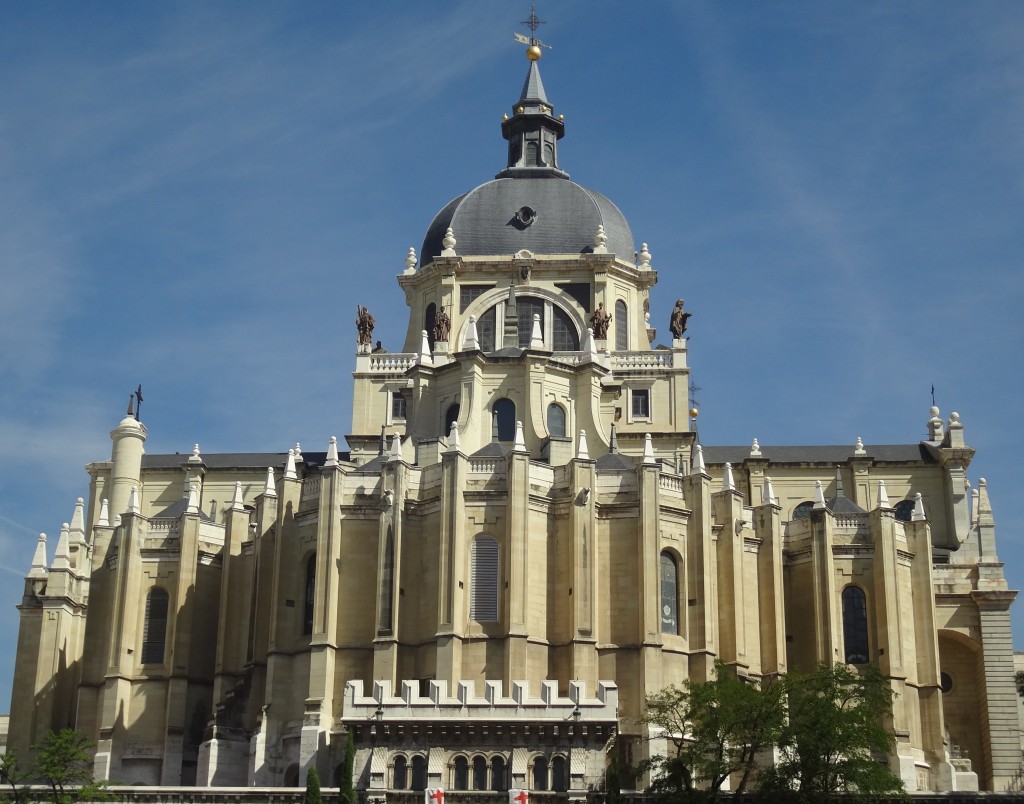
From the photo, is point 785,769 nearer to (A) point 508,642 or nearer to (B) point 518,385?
(A) point 508,642

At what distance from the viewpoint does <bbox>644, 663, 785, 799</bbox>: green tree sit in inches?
2766

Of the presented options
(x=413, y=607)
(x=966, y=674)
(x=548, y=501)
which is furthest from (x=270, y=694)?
(x=966, y=674)

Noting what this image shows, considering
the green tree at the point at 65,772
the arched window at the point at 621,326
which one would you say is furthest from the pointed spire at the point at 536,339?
the green tree at the point at 65,772

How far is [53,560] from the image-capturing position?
9838 centimetres

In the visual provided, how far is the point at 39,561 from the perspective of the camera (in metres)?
100

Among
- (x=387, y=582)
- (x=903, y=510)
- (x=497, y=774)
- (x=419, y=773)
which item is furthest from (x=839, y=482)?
(x=419, y=773)

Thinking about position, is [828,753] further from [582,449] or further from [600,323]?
[600,323]

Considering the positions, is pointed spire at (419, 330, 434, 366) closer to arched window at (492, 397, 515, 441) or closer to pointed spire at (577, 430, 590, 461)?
arched window at (492, 397, 515, 441)

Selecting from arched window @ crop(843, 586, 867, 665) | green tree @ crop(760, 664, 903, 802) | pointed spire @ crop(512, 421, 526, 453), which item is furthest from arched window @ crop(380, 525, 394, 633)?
arched window @ crop(843, 586, 867, 665)

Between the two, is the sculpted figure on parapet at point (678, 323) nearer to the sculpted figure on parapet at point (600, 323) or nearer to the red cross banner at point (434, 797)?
the sculpted figure on parapet at point (600, 323)

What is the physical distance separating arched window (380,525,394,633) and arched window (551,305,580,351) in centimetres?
2581

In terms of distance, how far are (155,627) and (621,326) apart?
3371 cm

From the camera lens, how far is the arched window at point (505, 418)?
92812 millimetres

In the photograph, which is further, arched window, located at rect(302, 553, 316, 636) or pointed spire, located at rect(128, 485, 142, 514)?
pointed spire, located at rect(128, 485, 142, 514)
